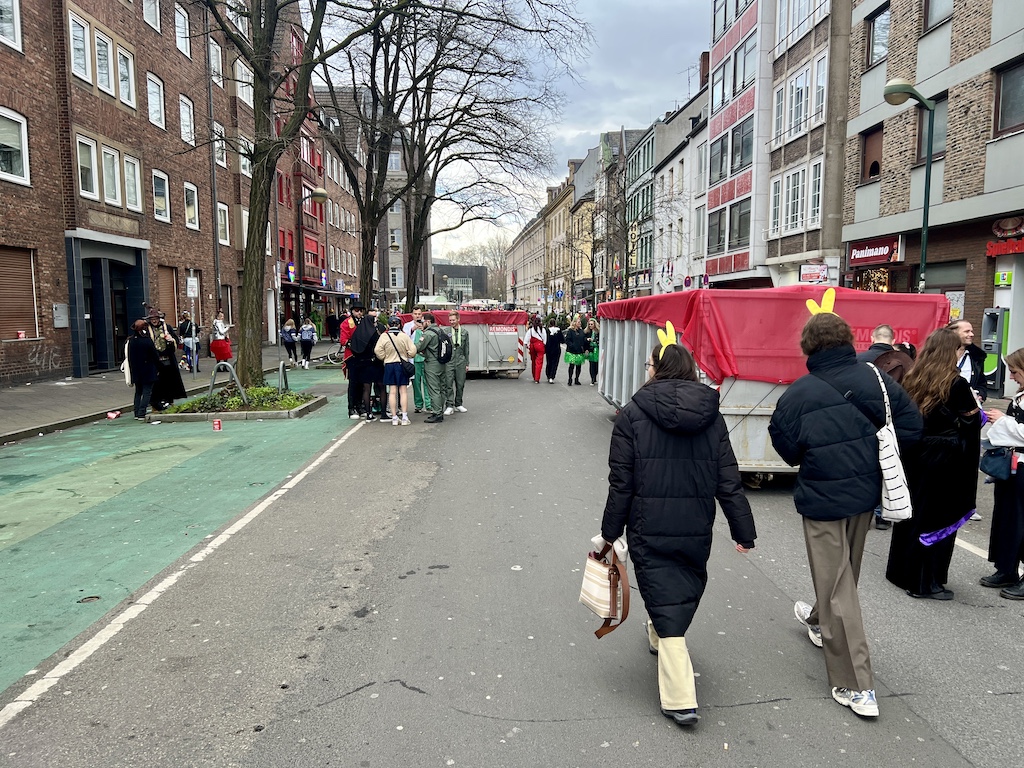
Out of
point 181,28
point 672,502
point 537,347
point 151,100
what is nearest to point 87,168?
point 151,100

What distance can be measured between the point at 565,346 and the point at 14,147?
14170 mm

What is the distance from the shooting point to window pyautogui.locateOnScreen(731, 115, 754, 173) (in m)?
30.6

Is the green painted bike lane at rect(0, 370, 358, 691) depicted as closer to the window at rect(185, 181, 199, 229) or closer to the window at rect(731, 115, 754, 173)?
the window at rect(185, 181, 199, 229)

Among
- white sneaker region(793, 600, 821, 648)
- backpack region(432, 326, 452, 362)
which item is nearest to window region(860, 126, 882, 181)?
backpack region(432, 326, 452, 362)

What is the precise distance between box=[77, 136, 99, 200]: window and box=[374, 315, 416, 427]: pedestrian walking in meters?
12.0

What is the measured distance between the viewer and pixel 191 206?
27.2 meters

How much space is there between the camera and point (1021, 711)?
342cm

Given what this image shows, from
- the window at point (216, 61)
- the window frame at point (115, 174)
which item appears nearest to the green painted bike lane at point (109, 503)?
the window frame at point (115, 174)

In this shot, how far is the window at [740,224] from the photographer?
31039mm

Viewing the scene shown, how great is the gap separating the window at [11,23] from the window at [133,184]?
529cm

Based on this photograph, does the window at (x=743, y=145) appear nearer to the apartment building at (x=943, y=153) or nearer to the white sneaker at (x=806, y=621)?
the apartment building at (x=943, y=153)

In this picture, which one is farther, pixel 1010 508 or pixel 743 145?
pixel 743 145

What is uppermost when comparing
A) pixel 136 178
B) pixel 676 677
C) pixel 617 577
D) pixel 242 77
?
pixel 242 77

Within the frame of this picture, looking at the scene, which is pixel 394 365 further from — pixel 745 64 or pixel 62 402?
pixel 745 64
